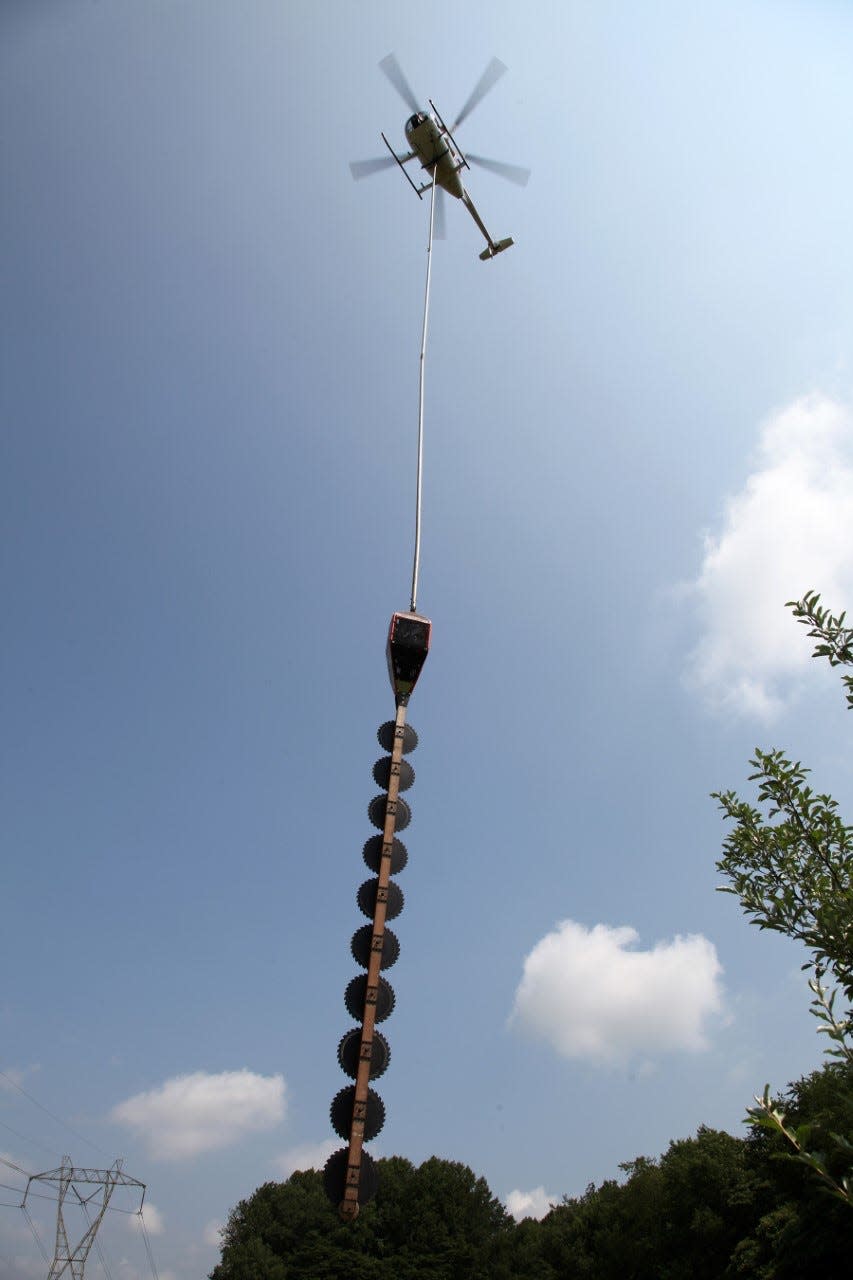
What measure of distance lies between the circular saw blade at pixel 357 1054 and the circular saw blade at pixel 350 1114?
0.63ft

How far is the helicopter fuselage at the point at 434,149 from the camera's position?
21.7m

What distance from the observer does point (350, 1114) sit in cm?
871

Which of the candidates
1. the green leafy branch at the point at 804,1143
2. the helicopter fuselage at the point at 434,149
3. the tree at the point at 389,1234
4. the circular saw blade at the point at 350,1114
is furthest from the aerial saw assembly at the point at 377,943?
the tree at the point at 389,1234

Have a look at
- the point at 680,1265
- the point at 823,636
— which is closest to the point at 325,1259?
the point at 680,1265

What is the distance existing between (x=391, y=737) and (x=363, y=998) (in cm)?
362

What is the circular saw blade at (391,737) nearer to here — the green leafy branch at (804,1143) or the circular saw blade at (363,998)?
the circular saw blade at (363,998)

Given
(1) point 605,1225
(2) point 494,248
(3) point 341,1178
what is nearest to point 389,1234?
(1) point 605,1225

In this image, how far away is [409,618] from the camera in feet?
43.5

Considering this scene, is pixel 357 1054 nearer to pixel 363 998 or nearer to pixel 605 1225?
pixel 363 998

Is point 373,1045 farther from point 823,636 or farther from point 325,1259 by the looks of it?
point 325,1259

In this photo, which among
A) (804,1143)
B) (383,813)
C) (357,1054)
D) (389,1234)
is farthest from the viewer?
(389,1234)

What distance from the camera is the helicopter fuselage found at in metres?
21.7

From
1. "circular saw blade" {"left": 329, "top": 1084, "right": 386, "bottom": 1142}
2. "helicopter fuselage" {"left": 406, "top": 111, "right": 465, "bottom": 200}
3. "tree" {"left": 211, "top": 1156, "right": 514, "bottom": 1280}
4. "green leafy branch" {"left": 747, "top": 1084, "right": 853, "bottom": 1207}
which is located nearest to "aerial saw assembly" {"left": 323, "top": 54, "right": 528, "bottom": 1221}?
"circular saw blade" {"left": 329, "top": 1084, "right": 386, "bottom": 1142}

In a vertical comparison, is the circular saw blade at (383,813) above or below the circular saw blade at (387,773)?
below
